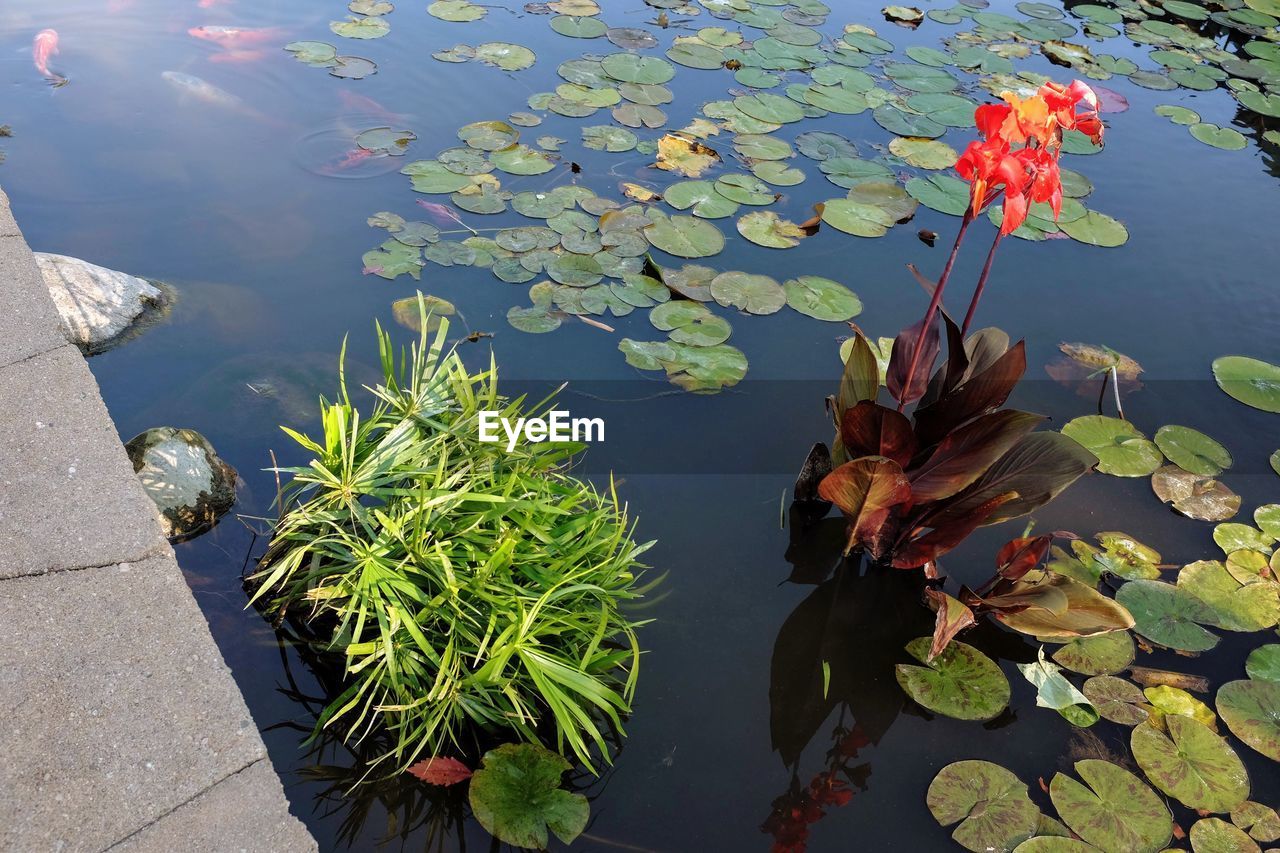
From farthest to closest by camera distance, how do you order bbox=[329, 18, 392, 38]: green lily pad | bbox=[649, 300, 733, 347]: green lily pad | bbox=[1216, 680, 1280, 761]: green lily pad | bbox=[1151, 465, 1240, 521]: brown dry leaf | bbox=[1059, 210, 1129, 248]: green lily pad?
bbox=[329, 18, 392, 38]: green lily pad
bbox=[1059, 210, 1129, 248]: green lily pad
bbox=[649, 300, 733, 347]: green lily pad
bbox=[1151, 465, 1240, 521]: brown dry leaf
bbox=[1216, 680, 1280, 761]: green lily pad

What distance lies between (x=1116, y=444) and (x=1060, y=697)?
3.43ft

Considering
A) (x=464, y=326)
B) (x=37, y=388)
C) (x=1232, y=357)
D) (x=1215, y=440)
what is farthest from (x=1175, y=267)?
(x=37, y=388)

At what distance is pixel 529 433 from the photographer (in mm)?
2365

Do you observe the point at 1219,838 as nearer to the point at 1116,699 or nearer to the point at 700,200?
the point at 1116,699

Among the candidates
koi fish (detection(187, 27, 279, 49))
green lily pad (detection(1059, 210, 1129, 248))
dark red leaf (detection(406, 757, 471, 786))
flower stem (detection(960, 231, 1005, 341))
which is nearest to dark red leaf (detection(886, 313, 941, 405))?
flower stem (detection(960, 231, 1005, 341))

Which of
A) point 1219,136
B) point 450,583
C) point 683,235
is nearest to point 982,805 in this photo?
point 450,583

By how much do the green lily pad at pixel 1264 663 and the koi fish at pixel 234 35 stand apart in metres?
4.86

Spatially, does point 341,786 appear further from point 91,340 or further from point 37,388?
point 91,340

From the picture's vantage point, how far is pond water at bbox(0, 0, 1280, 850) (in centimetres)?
206

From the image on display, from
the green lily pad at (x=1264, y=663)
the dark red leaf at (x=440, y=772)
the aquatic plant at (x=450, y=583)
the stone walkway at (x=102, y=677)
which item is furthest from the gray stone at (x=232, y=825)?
the green lily pad at (x=1264, y=663)

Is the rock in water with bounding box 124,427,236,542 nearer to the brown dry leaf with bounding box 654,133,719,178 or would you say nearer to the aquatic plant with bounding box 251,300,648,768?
the aquatic plant with bounding box 251,300,648,768

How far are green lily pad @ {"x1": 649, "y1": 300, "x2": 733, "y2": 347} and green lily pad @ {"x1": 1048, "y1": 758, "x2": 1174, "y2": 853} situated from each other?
1648mm

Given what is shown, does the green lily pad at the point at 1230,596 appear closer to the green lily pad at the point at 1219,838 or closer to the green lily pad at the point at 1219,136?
the green lily pad at the point at 1219,838

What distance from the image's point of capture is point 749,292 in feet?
10.8
